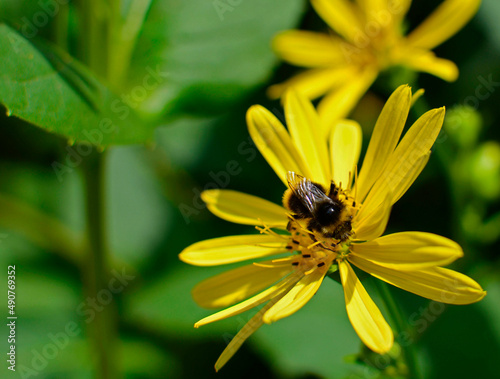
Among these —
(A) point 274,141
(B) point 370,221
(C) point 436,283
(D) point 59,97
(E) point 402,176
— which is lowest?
(C) point 436,283

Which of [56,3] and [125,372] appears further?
[125,372]

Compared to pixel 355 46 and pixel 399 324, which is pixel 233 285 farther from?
pixel 355 46

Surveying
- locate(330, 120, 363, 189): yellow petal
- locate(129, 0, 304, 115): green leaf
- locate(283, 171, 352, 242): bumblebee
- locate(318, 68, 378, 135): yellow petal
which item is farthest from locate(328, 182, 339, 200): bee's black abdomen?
locate(318, 68, 378, 135): yellow petal

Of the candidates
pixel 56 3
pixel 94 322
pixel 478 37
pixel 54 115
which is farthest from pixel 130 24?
pixel 478 37

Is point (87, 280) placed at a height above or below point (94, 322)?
above

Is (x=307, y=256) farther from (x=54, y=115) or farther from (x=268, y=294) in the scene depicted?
(x=54, y=115)
